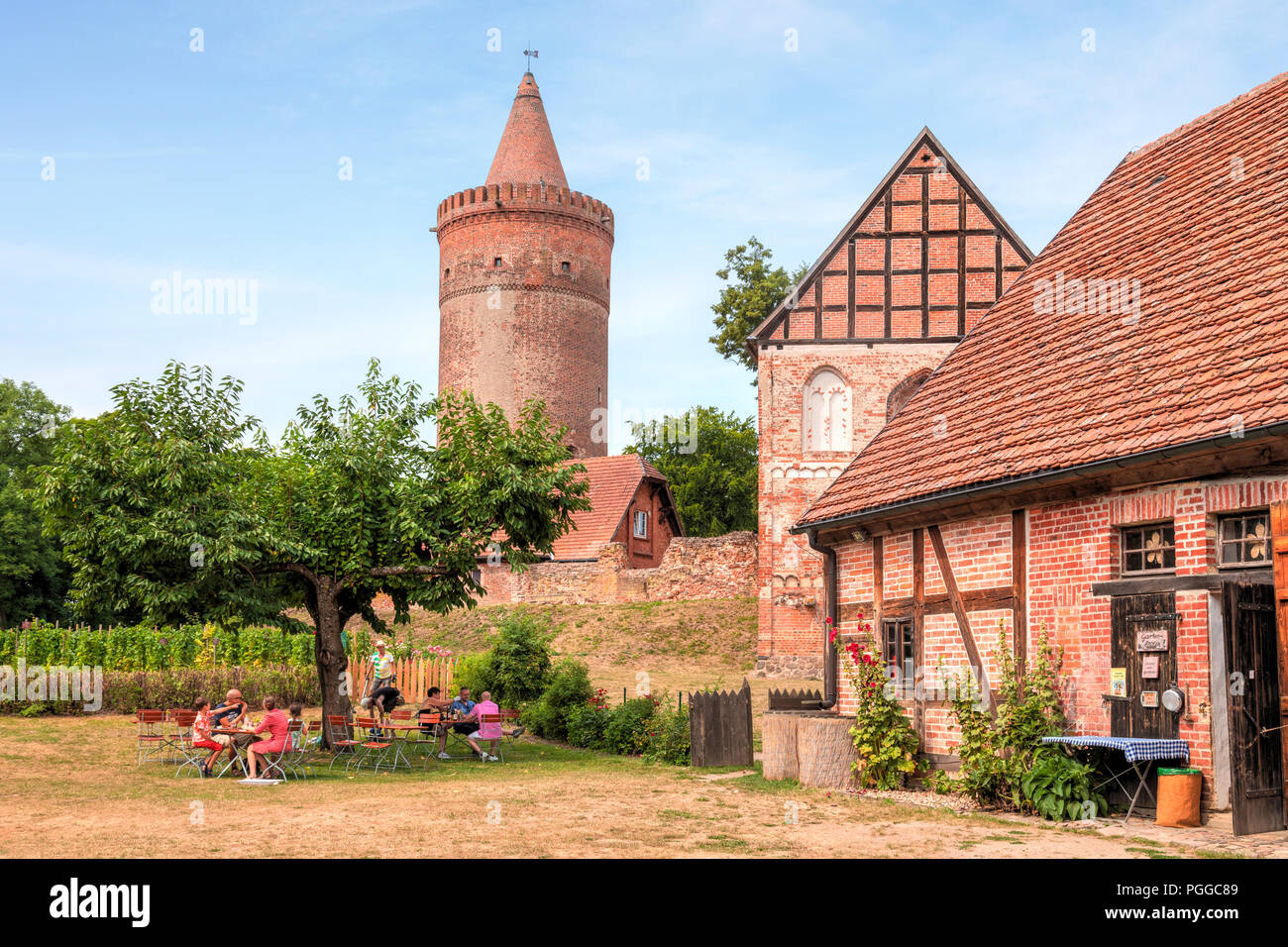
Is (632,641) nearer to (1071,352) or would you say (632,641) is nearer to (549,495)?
(549,495)

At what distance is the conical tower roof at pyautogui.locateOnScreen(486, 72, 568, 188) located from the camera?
48000 millimetres

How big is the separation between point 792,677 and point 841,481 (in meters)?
14.0

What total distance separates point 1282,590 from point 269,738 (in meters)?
10.5

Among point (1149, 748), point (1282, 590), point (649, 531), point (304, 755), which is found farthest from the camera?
point (649, 531)

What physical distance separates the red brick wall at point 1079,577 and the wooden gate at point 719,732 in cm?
187

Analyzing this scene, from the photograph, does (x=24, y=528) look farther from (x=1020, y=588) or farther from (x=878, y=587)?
(x=1020, y=588)

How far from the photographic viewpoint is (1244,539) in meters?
9.98

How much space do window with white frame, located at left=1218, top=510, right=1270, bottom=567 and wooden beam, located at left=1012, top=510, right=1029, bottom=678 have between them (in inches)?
82.2

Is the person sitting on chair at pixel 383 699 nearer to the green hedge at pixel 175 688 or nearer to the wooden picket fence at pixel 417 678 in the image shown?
the green hedge at pixel 175 688

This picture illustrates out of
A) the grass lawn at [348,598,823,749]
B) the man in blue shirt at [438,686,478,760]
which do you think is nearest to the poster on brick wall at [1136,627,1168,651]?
the man in blue shirt at [438,686,478,760]

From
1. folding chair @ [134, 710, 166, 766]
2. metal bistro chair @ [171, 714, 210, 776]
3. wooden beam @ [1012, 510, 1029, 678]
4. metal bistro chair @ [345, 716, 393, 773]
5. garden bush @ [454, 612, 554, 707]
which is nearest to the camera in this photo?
wooden beam @ [1012, 510, 1029, 678]

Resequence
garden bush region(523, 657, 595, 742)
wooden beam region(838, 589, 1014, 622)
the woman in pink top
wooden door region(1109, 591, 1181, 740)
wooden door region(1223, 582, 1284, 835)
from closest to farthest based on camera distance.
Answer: wooden door region(1223, 582, 1284, 835) < wooden door region(1109, 591, 1181, 740) < wooden beam region(838, 589, 1014, 622) < the woman in pink top < garden bush region(523, 657, 595, 742)

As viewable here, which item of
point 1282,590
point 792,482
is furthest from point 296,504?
point 792,482

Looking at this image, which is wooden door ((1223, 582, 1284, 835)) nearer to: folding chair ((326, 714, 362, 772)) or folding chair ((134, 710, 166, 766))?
folding chair ((326, 714, 362, 772))
